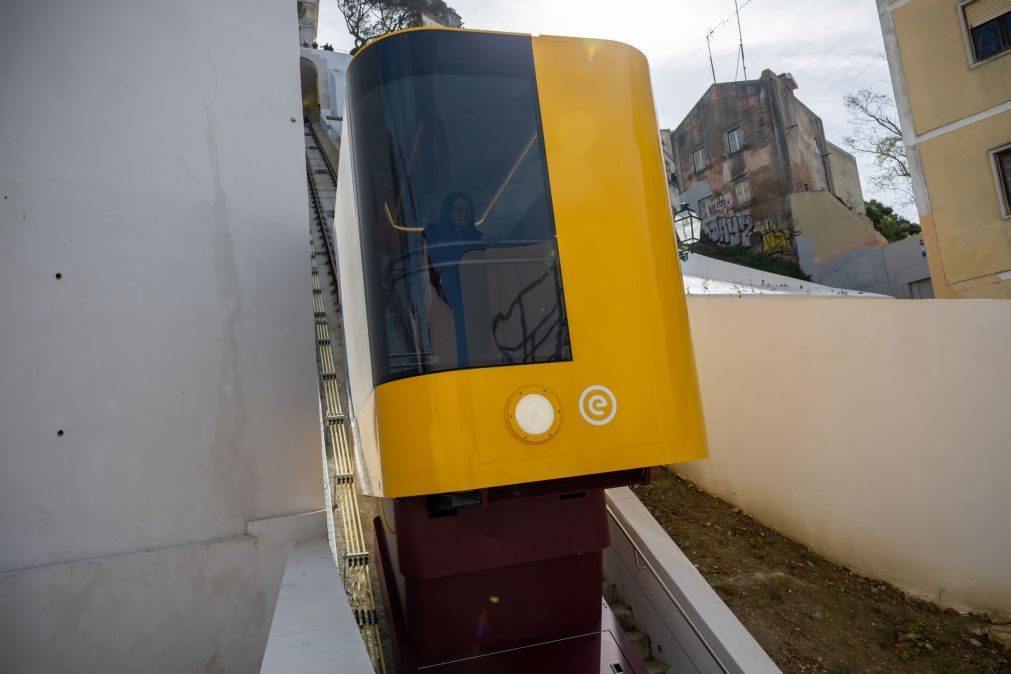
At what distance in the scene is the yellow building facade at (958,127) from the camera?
10.0 m

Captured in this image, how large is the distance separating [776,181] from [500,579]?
22.8 m

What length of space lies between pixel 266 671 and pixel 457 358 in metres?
1.52

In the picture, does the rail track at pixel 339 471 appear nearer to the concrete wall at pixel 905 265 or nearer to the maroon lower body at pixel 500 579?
the maroon lower body at pixel 500 579

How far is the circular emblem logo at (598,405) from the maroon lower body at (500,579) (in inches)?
19.6

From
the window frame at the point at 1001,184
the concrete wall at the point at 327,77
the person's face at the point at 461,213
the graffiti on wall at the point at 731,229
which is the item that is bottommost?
the person's face at the point at 461,213

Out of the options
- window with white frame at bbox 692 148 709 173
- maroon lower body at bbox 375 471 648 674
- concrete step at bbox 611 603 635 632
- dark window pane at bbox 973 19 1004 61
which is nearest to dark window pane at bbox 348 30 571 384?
maroon lower body at bbox 375 471 648 674

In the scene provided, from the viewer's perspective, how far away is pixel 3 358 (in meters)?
4.43

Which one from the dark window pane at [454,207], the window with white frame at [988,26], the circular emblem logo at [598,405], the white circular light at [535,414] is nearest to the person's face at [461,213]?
the dark window pane at [454,207]

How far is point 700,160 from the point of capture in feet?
88.2

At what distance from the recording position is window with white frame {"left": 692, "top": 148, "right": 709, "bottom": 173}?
2656 centimetres

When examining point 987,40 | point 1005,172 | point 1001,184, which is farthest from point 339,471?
point 987,40

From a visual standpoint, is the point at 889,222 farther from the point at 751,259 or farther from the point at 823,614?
the point at 823,614

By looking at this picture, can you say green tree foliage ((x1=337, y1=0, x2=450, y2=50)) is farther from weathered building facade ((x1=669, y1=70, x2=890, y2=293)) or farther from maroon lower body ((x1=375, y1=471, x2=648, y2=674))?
maroon lower body ((x1=375, y1=471, x2=648, y2=674))

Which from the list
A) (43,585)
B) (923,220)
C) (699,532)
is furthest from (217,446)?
(923,220)
